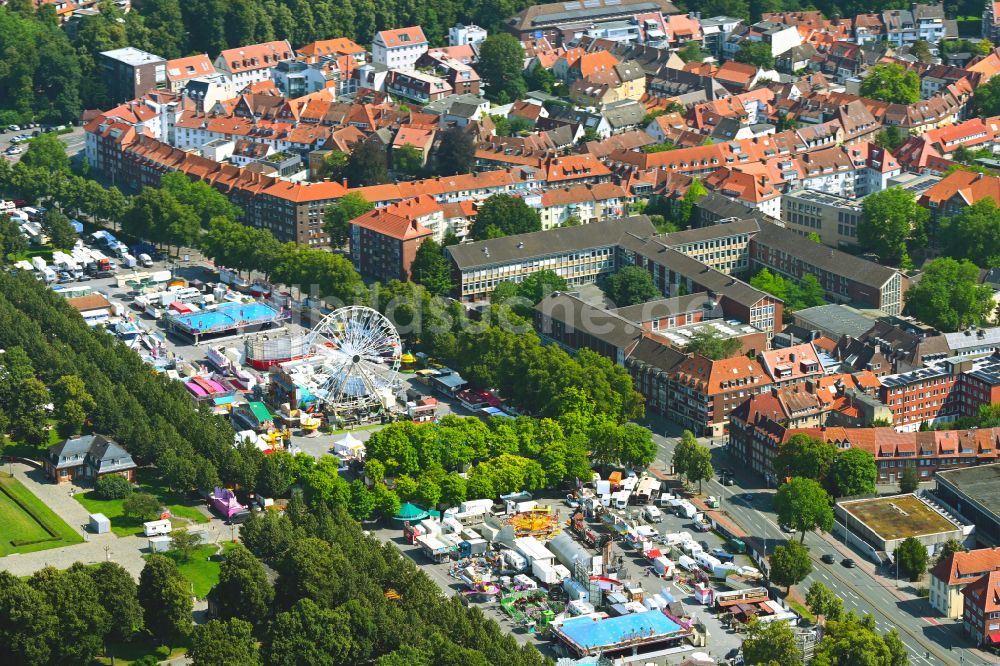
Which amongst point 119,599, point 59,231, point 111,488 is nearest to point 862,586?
point 119,599

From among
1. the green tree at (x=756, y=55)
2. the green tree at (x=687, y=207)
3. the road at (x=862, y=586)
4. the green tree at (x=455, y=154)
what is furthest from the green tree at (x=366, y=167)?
the road at (x=862, y=586)

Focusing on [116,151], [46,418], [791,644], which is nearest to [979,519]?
[791,644]

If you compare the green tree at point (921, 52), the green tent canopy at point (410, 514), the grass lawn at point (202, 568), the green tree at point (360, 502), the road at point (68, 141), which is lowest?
the grass lawn at point (202, 568)

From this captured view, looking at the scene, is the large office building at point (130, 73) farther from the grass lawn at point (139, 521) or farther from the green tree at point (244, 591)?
the green tree at point (244, 591)

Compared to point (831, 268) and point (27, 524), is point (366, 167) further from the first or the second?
point (27, 524)

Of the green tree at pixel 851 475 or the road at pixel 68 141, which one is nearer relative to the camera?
the green tree at pixel 851 475

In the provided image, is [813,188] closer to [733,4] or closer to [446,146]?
[446,146]

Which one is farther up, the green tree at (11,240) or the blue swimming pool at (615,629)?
the green tree at (11,240)

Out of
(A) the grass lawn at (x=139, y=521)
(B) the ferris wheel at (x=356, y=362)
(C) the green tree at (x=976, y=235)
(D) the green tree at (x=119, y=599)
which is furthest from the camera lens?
(C) the green tree at (x=976, y=235)

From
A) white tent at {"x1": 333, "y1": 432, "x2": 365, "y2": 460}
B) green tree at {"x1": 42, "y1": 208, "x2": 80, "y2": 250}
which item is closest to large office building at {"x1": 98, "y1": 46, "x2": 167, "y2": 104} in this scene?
green tree at {"x1": 42, "y1": 208, "x2": 80, "y2": 250}
